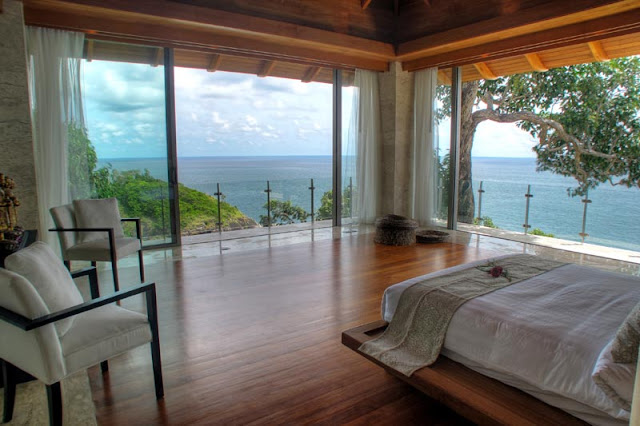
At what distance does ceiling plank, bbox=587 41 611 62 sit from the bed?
4133mm

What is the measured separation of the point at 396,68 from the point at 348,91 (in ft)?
2.72

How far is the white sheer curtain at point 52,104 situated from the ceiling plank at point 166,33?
0.48 feet

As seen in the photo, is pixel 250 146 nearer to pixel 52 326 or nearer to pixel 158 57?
pixel 158 57

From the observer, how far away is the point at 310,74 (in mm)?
7000

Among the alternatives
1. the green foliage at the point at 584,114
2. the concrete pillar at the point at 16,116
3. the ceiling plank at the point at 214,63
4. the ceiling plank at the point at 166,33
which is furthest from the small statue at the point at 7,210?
the green foliage at the point at 584,114

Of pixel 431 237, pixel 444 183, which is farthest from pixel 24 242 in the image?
pixel 444 183

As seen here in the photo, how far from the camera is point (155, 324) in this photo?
2156 millimetres

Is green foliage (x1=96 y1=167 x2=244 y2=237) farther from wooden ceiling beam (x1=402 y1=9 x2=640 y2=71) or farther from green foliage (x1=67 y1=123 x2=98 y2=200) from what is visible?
wooden ceiling beam (x1=402 y1=9 x2=640 y2=71)

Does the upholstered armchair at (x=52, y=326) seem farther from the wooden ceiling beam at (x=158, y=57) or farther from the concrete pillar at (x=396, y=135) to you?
the concrete pillar at (x=396, y=135)

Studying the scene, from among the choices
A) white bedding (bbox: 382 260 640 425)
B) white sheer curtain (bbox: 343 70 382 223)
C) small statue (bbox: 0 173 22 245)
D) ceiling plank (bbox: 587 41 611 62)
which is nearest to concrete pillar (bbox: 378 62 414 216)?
white sheer curtain (bbox: 343 70 382 223)

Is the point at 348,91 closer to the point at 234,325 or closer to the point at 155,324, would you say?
the point at 234,325

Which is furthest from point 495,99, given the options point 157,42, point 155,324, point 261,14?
point 155,324

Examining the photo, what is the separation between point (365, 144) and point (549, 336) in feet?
17.8

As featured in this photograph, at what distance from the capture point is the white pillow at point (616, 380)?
4.93 feet
